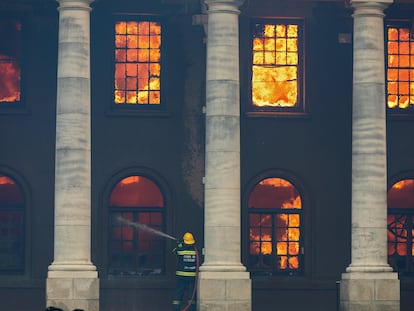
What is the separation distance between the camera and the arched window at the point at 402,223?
48344 mm

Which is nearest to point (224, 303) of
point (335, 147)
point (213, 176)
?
point (213, 176)

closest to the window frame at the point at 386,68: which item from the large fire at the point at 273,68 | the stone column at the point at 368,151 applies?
the large fire at the point at 273,68

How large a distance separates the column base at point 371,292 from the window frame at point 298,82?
6865mm

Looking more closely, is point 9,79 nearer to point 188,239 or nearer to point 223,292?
point 188,239

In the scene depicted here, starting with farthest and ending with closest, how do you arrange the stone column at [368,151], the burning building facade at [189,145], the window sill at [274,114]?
the window sill at [274,114] → the burning building facade at [189,145] → the stone column at [368,151]

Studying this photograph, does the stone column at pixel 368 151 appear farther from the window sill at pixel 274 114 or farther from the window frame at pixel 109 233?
the window frame at pixel 109 233

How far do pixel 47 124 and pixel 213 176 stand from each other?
6878mm

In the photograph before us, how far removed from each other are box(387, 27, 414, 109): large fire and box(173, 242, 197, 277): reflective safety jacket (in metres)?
8.91

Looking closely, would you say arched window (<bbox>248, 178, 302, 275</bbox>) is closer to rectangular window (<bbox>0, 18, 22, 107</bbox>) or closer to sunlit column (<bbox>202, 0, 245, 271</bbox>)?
sunlit column (<bbox>202, 0, 245, 271</bbox>)

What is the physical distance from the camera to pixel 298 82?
4844 centimetres

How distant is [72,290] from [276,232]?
8.43 meters

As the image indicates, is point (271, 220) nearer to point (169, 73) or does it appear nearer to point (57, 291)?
point (169, 73)

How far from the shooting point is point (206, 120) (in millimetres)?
43656

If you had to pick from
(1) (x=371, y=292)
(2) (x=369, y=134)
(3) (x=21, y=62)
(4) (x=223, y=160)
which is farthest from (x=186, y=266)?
(3) (x=21, y=62)
